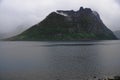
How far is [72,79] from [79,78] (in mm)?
2756

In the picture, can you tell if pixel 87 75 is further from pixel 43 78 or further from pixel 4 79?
pixel 4 79

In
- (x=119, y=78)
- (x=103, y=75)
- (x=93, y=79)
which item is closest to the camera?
(x=119, y=78)

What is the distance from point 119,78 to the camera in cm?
6278

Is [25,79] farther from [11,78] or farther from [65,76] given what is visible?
[65,76]

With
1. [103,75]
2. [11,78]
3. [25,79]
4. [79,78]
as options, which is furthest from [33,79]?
[103,75]

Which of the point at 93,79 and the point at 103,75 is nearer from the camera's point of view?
the point at 93,79

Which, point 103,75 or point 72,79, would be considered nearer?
point 72,79

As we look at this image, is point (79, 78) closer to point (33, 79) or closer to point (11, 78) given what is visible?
point (33, 79)

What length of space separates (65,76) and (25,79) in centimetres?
1201

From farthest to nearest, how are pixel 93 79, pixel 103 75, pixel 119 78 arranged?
pixel 103 75
pixel 93 79
pixel 119 78

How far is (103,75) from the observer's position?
73.2 meters

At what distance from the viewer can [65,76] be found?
71.1 metres

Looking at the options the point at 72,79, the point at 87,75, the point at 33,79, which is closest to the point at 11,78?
the point at 33,79

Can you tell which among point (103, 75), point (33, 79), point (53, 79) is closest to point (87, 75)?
point (103, 75)
